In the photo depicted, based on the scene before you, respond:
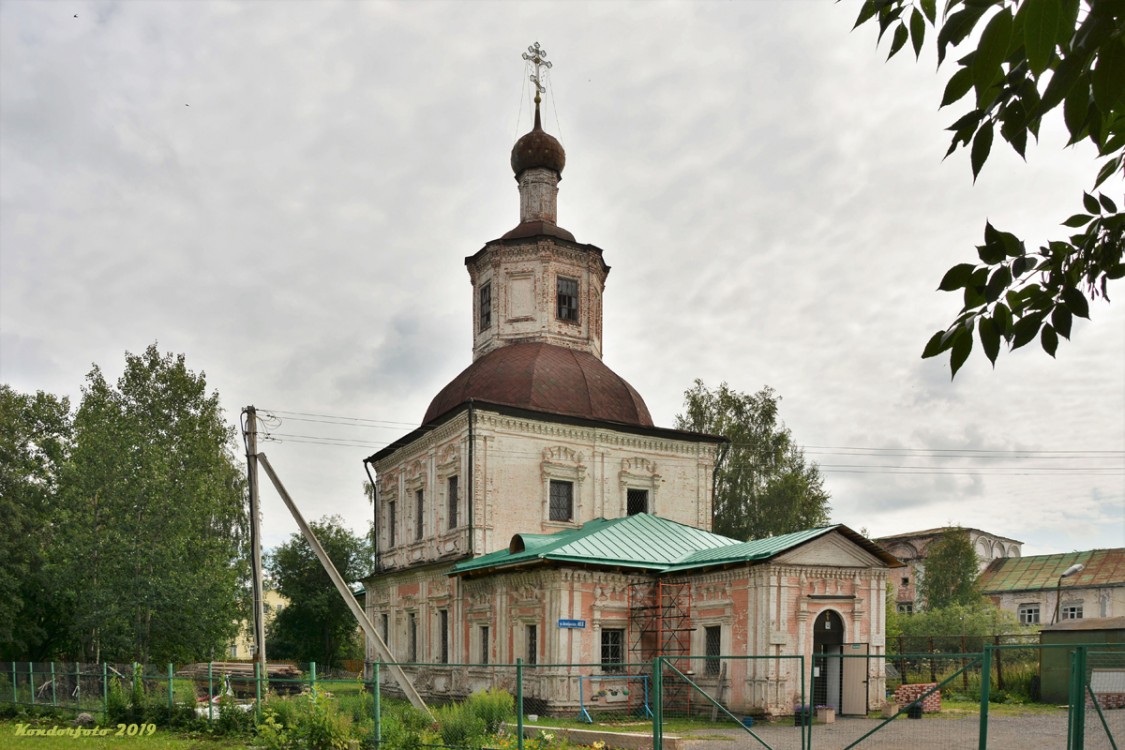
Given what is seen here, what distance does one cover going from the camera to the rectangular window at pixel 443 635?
86.9ft

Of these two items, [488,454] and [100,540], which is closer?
[488,454]

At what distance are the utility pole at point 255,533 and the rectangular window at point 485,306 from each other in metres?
11.1

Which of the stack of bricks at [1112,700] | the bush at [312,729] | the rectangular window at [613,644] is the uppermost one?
the stack of bricks at [1112,700]

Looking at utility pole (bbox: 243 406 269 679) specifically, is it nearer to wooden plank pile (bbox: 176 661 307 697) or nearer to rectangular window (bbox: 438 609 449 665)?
wooden plank pile (bbox: 176 661 307 697)

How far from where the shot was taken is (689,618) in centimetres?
2183

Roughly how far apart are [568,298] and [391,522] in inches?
359

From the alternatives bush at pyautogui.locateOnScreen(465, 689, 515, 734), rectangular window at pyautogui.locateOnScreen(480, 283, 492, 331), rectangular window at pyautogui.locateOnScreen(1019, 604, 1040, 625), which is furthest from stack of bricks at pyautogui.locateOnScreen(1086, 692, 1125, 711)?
rectangular window at pyautogui.locateOnScreen(1019, 604, 1040, 625)

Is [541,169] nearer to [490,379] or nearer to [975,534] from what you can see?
[490,379]

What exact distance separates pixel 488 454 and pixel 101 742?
36.3 ft

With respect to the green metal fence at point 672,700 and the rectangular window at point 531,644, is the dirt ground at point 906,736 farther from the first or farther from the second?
the rectangular window at point 531,644

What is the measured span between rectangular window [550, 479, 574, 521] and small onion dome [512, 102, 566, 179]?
10.6 meters

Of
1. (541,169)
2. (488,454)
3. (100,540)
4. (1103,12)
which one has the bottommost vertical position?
(100,540)

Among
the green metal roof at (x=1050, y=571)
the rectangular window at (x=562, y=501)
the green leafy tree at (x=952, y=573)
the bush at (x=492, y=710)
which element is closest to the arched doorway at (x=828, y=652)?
the bush at (x=492, y=710)

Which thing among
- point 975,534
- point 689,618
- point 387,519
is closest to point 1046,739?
point 689,618
